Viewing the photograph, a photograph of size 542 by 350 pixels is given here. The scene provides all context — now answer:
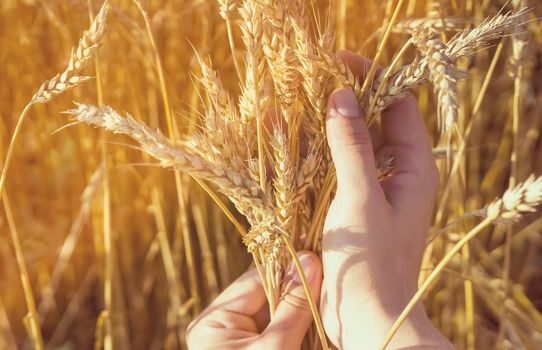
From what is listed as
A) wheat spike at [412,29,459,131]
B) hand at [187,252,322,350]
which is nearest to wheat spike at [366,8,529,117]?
wheat spike at [412,29,459,131]

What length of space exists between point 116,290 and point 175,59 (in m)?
0.53

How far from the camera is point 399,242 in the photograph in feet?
2.86

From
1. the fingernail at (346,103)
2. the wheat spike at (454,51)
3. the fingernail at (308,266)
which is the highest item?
the wheat spike at (454,51)

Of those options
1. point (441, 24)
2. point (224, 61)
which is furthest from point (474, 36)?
point (224, 61)

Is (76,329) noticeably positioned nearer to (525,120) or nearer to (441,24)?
(441,24)

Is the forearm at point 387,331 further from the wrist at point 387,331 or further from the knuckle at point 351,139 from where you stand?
the knuckle at point 351,139

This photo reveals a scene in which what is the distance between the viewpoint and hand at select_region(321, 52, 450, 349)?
817 millimetres

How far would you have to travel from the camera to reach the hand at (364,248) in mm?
817

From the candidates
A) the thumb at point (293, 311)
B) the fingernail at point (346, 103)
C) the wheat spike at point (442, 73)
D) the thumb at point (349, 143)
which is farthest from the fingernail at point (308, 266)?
the wheat spike at point (442, 73)

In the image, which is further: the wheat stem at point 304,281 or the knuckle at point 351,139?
the knuckle at point 351,139

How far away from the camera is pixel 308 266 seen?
90 centimetres

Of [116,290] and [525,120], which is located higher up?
[525,120]

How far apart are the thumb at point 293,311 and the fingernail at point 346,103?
230 millimetres

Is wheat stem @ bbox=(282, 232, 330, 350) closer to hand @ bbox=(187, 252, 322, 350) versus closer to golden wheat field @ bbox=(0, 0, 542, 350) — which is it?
hand @ bbox=(187, 252, 322, 350)
